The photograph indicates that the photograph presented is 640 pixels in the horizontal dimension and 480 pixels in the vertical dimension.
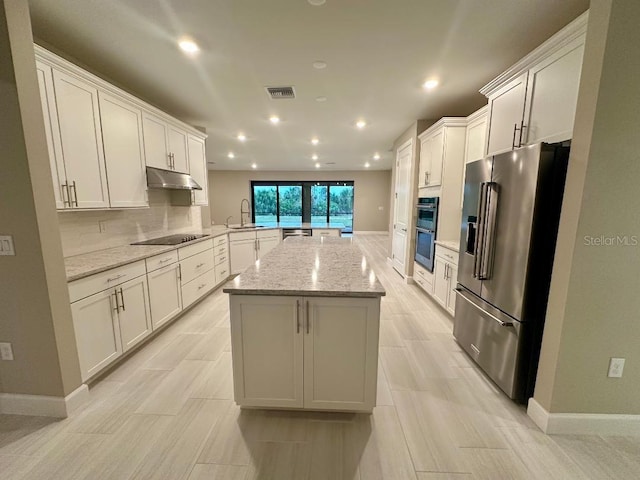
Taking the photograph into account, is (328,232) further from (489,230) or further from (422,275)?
(489,230)

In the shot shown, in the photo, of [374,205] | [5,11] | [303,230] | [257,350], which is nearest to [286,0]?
[5,11]

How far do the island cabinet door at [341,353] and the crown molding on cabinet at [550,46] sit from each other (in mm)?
2153

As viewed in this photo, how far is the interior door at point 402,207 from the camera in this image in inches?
189

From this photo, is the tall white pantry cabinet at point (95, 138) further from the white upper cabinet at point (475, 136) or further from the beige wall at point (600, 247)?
the white upper cabinet at point (475, 136)

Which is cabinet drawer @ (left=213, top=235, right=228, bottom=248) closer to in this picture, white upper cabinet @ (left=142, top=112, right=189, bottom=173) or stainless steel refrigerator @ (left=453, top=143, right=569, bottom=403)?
white upper cabinet @ (left=142, top=112, right=189, bottom=173)

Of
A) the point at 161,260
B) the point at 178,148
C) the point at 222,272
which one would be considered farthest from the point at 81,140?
the point at 222,272

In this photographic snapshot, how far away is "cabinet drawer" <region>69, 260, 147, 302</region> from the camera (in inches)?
72.0

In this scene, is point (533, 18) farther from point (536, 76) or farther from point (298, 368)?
point (298, 368)

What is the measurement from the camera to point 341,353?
1623 mm

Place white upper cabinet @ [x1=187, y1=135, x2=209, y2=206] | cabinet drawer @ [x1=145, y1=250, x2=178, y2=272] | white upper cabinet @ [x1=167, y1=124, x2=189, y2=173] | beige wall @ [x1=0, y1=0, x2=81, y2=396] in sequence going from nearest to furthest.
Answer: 1. beige wall @ [x1=0, y1=0, x2=81, y2=396]
2. cabinet drawer @ [x1=145, y1=250, x2=178, y2=272]
3. white upper cabinet @ [x1=167, y1=124, x2=189, y2=173]
4. white upper cabinet @ [x1=187, y1=135, x2=209, y2=206]

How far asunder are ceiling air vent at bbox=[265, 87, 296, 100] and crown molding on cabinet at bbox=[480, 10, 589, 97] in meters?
2.17

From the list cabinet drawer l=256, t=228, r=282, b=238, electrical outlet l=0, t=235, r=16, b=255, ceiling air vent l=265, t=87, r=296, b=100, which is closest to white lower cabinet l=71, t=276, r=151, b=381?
electrical outlet l=0, t=235, r=16, b=255

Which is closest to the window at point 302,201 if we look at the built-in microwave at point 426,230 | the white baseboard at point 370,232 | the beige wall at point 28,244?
the white baseboard at point 370,232

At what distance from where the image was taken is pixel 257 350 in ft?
5.41
